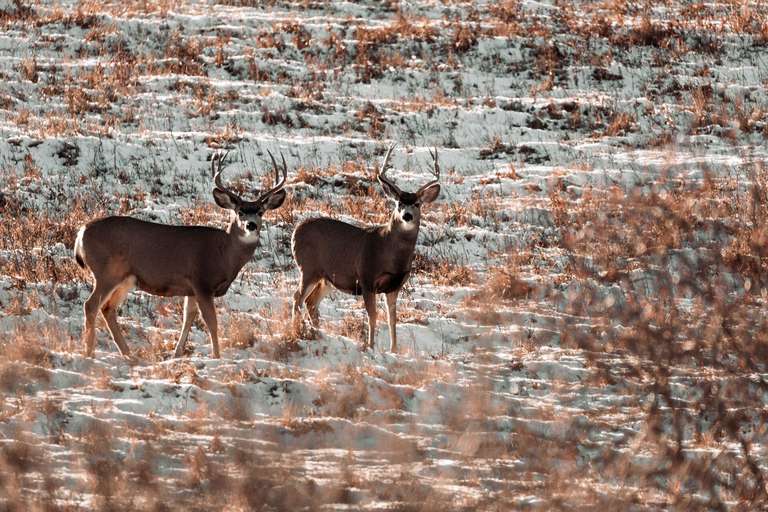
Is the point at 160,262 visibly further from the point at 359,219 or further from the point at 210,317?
the point at 359,219

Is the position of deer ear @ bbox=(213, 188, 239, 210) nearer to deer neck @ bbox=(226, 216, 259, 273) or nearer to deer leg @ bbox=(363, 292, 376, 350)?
deer neck @ bbox=(226, 216, 259, 273)

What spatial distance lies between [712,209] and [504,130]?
14.5 metres

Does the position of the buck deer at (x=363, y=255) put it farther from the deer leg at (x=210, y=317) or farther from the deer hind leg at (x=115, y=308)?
the deer hind leg at (x=115, y=308)

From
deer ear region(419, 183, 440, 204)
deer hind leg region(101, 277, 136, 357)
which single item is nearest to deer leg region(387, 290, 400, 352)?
deer ear region(419, 183, 440, 204)

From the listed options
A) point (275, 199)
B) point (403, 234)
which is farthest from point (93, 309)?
point (403, 234)

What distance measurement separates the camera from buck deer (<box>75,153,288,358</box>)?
10.8 metres

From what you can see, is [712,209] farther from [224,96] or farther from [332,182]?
[224,96]

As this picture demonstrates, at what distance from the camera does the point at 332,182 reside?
17.8m

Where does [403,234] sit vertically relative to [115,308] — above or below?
above

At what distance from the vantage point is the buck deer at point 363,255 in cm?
1163

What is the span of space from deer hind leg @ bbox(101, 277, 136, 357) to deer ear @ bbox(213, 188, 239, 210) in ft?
3.67

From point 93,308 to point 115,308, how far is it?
312 millimetres

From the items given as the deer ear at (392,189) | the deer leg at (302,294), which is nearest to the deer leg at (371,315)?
the deer leg at (302,294)

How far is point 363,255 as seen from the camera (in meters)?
11.9
